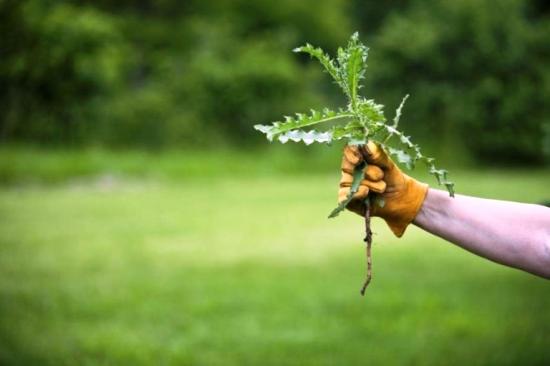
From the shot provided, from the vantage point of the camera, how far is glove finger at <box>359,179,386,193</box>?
2.58 m

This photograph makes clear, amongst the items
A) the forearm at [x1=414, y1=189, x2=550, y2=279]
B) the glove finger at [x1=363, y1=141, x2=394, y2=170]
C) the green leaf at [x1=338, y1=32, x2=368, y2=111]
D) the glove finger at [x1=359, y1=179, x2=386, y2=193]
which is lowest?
the forearm at [x1=414, y1=189, x2=550, y2=279]

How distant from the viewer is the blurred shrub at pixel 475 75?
26172 millimetres

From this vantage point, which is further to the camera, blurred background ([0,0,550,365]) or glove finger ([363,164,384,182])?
blurred background ([0,0,550,365])

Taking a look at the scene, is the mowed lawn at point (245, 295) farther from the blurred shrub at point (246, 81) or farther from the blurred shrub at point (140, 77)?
the blurred shrub at point (246, 81)

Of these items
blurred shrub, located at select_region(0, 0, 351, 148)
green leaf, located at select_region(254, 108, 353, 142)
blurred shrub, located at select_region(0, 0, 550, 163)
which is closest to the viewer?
green leaf, located at select_region(254, 108, 353, 142)

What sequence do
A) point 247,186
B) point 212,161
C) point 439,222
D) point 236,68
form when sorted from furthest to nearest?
point 236,68 < point 212,161 < point 247,186 < point 439,222

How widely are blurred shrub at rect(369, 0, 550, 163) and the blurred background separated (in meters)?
0.09

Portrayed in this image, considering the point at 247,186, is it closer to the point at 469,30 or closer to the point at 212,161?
the point at 212,161

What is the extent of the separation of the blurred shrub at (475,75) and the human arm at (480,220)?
23950mm

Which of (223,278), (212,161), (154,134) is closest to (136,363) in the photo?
(223,278)

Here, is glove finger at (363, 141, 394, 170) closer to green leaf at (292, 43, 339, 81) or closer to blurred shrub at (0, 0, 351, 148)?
green leaf at (292, 43, 339, 81)

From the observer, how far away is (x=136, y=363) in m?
5.46

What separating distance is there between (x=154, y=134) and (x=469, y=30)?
12506 millimetres

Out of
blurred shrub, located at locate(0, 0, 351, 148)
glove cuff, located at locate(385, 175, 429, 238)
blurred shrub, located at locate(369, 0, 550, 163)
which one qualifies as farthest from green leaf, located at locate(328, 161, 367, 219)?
blurred shrub, located at locate(369, 0, 550, 163)
